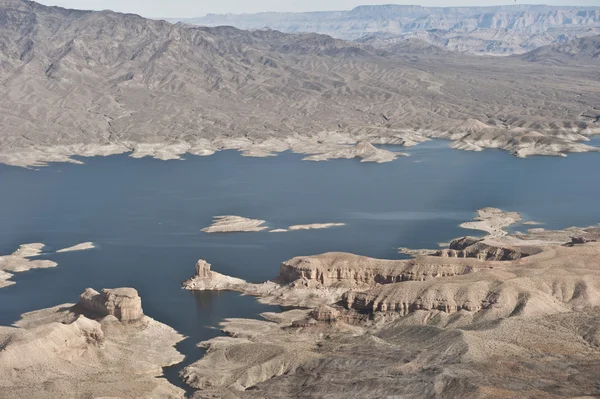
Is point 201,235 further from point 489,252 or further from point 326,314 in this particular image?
point 326,314

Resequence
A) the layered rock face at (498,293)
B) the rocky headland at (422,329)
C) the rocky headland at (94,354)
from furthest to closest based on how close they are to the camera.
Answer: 1. the layered rock face at (498,293)
2. the rocky headland at (94,354)
3. the rocky headland at (422,329)

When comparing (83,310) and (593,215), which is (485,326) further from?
(593,215)

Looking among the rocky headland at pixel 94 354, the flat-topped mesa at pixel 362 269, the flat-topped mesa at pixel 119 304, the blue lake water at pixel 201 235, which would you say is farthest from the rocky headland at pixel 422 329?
the flat-topped mesa at pixel 119 304

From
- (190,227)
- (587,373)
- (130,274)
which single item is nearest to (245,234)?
(190,227)

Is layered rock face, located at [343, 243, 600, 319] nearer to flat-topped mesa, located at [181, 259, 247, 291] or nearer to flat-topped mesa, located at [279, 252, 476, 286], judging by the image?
flat-topped mesa, located at [279, 252, 476, 286]

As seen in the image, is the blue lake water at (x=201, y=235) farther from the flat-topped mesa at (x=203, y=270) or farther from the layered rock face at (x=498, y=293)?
the layered rock face at (x=498, y=293)

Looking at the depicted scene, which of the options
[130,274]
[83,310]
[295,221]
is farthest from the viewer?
[295,221]

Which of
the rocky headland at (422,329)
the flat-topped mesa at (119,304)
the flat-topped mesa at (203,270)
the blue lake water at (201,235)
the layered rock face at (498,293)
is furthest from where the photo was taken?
the flat-topped mesa at (203,270)

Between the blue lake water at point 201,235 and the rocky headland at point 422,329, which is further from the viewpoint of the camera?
the blue lake water at point 201,235
